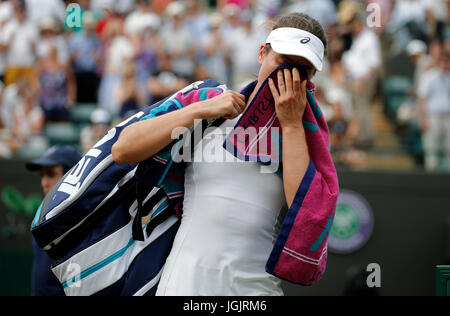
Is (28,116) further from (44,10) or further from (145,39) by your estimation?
(145,39)

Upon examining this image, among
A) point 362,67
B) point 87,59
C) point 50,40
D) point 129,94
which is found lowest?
point 129,94

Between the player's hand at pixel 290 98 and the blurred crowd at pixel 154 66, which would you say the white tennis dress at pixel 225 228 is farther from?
the blurred crowd at pixel 154 66

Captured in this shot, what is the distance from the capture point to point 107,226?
8.36 ft

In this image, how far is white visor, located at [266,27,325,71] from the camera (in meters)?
2.24

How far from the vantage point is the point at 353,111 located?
9.59m

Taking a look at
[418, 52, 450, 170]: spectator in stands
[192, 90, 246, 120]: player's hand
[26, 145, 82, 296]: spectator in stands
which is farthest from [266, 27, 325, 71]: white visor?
[418, 52, 450, 170]: spectator in stands

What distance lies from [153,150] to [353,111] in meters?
7.67

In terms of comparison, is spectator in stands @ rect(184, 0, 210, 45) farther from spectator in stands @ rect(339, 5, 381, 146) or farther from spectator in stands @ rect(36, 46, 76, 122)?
spectator in stands @ rect(339, 5, 381, 146)

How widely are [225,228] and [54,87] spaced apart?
7.56 meters

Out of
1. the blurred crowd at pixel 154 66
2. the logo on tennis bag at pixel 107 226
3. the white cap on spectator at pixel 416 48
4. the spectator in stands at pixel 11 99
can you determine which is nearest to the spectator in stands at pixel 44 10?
the blurred crowd at pixel 154 66

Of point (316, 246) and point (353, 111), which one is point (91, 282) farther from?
point (353, 111)

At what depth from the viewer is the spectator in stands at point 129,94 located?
29.2ft

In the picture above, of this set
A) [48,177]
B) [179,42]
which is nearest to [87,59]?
[179,42]

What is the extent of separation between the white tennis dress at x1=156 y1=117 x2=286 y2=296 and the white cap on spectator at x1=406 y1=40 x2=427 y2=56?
876cm
